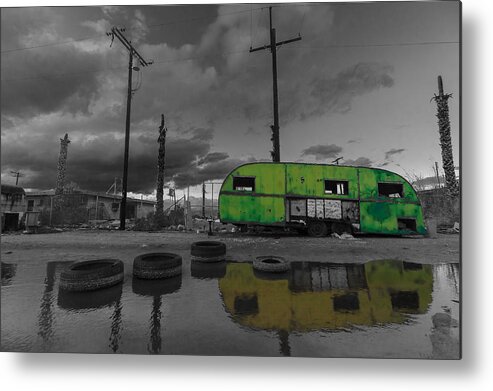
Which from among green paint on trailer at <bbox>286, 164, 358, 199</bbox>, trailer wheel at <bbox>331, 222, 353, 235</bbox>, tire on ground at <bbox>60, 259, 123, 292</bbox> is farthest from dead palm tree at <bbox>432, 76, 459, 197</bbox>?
tire on ground at <bbox>60, 259, 123, 292</bbox>

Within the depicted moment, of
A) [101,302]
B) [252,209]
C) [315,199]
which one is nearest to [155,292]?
[101,302]

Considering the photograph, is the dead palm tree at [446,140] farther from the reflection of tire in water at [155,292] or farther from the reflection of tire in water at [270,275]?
the reflection of tire in water at [155,292]

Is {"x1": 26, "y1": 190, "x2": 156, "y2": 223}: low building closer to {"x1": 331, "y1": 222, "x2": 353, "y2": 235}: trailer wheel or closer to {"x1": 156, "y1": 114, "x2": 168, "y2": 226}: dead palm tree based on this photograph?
{"x1": 156, "y1": 114, "x2": 168, "y2": 226}: dead palm tree

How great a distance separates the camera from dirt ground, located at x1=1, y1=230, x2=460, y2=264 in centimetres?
490

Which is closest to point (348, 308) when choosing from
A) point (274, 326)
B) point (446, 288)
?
point (274, 326)

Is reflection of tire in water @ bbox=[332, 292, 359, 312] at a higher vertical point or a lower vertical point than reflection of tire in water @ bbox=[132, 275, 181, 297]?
lower

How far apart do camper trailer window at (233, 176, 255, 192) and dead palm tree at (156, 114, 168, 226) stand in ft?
7.15

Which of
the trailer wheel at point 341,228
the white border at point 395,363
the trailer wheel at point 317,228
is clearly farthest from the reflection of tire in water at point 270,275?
the trailer wheel at point 341,228

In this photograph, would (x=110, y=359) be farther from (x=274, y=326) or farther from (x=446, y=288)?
(x=446, y=288)

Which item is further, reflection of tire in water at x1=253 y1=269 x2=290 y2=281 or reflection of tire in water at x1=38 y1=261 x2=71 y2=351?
reflection of tire in water at x1=253 y1=269 x2=290 y2=281

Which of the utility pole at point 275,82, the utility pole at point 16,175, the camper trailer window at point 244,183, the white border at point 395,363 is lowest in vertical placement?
the white border at point 395,363

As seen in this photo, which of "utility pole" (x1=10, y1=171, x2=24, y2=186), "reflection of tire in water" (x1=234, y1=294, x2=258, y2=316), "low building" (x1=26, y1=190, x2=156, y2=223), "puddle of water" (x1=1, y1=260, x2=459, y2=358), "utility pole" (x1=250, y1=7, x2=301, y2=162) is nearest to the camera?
"puddle of water" (x1=1, y1=260, x2=459, y2=358)

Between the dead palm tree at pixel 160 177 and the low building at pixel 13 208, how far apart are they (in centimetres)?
278

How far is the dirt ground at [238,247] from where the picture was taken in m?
4.90
